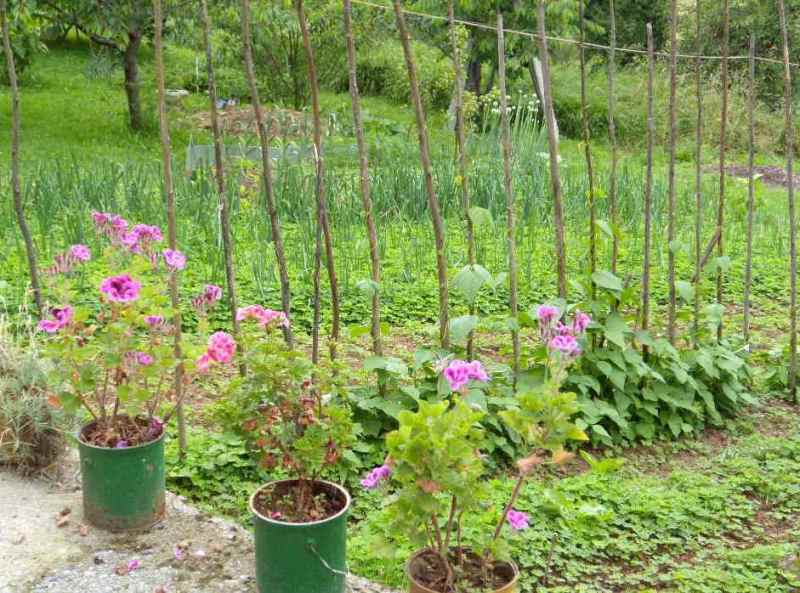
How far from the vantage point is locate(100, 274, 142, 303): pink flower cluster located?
2596mm

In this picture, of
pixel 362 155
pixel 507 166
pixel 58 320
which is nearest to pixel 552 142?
pixel 507 166

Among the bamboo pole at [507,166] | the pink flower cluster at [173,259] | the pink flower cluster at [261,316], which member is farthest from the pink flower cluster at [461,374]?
the bamboo pole at [507,166]

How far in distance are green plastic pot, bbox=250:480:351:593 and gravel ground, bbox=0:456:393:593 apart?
0.16m

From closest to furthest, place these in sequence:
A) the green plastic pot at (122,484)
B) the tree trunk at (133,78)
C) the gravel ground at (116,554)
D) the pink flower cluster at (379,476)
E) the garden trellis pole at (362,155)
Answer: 1. the pink flower cluster at (379,476)
2. the gravel ground at (116,554)
3. the green plastic pot at (122,484)
4. the garden trellis pole at (362,155)
5. the tree trunk at (133,78)

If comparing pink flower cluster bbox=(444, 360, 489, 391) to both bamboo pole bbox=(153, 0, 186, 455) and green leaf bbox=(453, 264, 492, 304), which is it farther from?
green leaf bbox=(453, 264, 492, 304)

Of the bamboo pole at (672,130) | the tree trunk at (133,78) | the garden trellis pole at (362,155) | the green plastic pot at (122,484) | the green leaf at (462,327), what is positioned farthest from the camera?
the tree trunk at (133,78)

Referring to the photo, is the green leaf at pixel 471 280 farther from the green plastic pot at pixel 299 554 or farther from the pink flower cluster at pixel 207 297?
the green plastic pot at pixel 299 554

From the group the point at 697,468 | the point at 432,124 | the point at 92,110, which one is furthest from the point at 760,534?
the point at 92,110

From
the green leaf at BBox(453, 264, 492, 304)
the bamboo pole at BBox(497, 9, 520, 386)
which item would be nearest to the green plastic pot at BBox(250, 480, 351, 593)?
the green leaf at BBox(453, 264, 492, 304)

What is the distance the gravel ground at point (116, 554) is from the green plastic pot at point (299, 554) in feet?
0.54

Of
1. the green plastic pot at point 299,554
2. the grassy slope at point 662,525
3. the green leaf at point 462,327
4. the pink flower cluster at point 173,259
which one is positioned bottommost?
the grassy slope at point 662,525

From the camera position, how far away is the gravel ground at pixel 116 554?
8.30 feet

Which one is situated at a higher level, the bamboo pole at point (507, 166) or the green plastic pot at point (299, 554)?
the bamboo pole at point (507, 166)

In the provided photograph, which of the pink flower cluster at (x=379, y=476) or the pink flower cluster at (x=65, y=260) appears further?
the pink flower cluster at (x=65, y=260)
